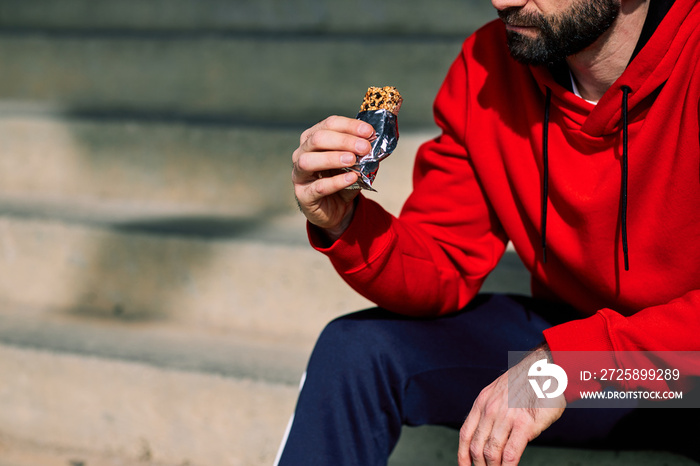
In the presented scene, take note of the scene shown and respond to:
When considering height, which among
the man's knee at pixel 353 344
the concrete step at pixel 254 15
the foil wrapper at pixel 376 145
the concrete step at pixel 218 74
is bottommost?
the man's knee at pixel 353 344

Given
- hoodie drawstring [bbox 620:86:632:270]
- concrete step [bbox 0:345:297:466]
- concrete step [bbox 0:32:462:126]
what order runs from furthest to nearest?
concrete step [bbox 0:32:462:126]
concrete step [bbox 0:345:297:466]
hoodie drawstring [bbox 620:86:632:270]

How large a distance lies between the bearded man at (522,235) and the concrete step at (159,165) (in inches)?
27.0

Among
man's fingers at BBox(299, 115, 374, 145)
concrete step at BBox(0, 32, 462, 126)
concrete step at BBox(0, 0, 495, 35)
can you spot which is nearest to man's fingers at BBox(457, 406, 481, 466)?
man's fingers at BBox(299, 115, 374, 145)

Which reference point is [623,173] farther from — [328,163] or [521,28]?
[328,163]

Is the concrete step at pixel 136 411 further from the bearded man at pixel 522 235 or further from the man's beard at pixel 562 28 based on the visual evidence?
the man's beard at pixel 562 28

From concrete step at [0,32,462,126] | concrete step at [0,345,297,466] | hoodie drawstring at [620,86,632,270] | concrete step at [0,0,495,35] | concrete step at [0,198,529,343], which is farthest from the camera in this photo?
concrete step at [0,0,495,35]

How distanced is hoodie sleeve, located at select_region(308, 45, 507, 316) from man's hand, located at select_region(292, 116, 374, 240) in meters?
0.10

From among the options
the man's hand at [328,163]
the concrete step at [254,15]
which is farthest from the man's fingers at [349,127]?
the concrete step at [254,15]

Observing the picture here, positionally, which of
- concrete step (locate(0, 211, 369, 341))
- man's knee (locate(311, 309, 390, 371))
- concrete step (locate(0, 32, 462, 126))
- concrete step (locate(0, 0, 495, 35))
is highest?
concrete step (locate(0, 0, 495, 35))

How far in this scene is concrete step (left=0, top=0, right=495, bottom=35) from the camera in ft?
8.42

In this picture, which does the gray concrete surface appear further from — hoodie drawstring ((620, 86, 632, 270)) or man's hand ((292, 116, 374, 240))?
man's hand ((292, 116, 374, 240))

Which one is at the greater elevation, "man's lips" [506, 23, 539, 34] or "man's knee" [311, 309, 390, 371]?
"man's lips" [506, 23, 539, 34]

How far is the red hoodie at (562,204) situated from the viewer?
126 centimetres

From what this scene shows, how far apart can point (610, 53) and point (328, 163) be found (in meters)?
0.58
